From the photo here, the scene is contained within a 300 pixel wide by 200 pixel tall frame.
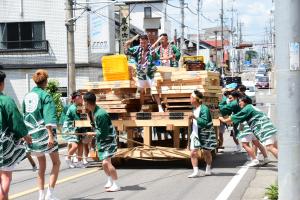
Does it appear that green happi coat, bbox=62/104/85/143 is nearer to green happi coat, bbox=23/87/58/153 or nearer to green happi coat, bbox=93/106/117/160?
green happi coat, bbox=93/106/117/160

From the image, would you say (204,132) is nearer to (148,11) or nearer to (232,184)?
(232,184)

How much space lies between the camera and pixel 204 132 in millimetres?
10320

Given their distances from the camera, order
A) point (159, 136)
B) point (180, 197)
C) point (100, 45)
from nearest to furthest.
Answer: point (180, 197), point (159, 136), point (100, 45)

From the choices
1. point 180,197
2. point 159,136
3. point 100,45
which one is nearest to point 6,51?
point 100,45

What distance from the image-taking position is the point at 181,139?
41.3ft

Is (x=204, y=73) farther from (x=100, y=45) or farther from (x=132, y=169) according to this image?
(x=100, y=45)

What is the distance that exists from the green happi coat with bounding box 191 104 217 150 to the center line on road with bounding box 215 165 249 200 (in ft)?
2.56

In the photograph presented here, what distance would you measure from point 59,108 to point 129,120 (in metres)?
10.5

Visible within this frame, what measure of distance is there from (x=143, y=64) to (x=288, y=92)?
5.84 m

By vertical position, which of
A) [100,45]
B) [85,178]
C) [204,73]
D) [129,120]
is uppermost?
[100,45]

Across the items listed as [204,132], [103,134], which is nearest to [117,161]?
[204,132]

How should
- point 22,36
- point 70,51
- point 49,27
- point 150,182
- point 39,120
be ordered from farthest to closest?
point 22,36, point 49,27, point 70,51, point 150,182, point 39,120

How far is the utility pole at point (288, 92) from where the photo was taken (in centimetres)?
570

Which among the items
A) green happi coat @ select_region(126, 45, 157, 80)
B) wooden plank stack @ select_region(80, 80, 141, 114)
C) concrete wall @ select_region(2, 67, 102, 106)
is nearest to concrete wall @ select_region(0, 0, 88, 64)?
concrete wall @ select_region(2, 67, 102, 106)
